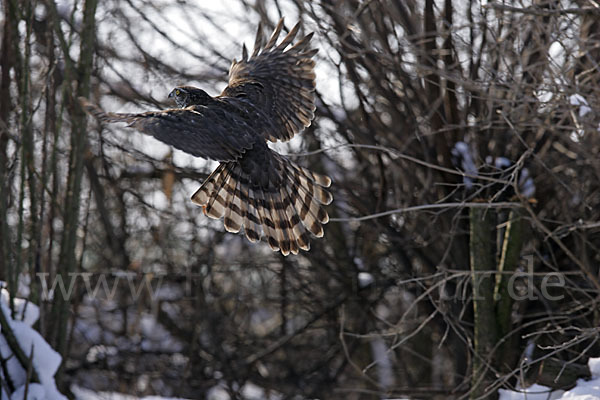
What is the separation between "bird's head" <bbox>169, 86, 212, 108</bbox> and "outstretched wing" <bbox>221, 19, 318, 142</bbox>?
31cm

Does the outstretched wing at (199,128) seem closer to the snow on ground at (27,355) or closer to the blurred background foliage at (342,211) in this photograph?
the blurred background foliage at (342,211)

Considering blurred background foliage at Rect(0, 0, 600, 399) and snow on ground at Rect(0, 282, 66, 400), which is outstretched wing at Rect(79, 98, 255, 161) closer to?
blurred background foliage at Rect(0, 0, 600, 399)

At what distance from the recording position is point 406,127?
689 cm

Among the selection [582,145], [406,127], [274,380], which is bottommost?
[274,380]

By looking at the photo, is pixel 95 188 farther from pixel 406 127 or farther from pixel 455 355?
pixel 455 355

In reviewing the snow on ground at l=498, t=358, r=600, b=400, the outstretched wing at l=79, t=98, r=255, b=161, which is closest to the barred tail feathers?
the outstretched wing at l=79, t=98, r=255, b=161

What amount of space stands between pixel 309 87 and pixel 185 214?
4.08 m

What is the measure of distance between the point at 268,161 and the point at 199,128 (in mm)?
913

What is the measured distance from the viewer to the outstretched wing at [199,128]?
13.5 ft

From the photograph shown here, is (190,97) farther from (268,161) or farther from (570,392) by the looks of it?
(570,392)

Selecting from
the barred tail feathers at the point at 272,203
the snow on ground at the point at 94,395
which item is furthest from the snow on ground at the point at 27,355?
the snow on ground at the point at 94,395

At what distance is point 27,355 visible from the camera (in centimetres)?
552

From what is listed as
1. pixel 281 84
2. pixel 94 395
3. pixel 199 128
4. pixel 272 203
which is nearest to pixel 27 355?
pixel 272 203

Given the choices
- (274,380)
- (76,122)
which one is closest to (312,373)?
(274,380)
